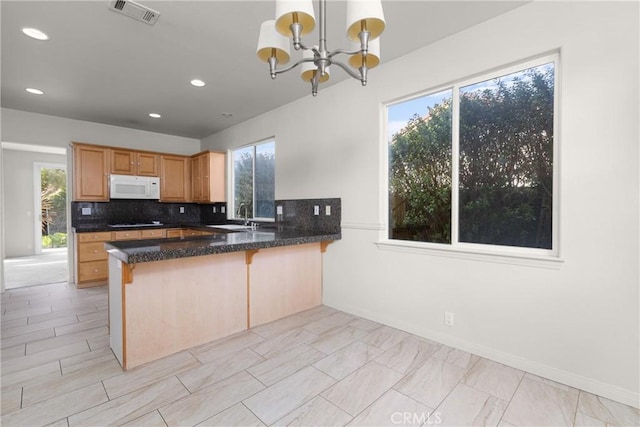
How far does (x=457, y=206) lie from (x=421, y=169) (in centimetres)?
50

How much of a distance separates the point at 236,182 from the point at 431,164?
3.62 metres

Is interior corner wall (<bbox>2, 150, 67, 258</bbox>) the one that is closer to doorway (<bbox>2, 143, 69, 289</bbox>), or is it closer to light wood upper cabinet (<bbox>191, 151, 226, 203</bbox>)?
doorway (<bbox>2, 143, 69, 289</bbox>)

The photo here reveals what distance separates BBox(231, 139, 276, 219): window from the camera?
4594 mm

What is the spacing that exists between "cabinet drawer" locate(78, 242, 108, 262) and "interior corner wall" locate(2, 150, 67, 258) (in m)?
3.36

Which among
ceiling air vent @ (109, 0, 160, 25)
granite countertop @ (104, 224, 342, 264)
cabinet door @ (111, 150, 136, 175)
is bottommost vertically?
granite countertop @ (104, 224, 342, 264)

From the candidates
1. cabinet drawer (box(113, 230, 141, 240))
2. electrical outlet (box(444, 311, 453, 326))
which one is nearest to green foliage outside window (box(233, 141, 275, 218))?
cabinet drawer (box(113, 230, 141, 240))

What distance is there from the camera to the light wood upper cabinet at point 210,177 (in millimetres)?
5215

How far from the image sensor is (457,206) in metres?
2.57

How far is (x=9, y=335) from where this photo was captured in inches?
107

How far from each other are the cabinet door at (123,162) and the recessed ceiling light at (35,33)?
2.58 m

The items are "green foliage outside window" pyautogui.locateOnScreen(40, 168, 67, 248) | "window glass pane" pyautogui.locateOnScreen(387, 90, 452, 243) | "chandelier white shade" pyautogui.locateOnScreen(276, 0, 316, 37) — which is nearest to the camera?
"chandelier white shade" pyautogui.locateOnScreen(276, 0, 316, 37)

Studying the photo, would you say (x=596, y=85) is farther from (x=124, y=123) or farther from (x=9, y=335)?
(x=124, y=123)

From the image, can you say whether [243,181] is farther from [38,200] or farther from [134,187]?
[38,200]

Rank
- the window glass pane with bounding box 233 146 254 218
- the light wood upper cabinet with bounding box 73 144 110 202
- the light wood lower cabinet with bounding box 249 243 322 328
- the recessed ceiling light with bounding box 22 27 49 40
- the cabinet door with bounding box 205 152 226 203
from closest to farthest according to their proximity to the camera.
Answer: the recessed ceiling light with bounding box 22 27 49 40, the light wood lower cabinet with bounding box 249 243 322 328, the light wood upper cabinet with bounding box 73 144 110 202, the window glass pane with bounding box 233 146 254 218, the cabinet door with bounding box 205 152 226 203
